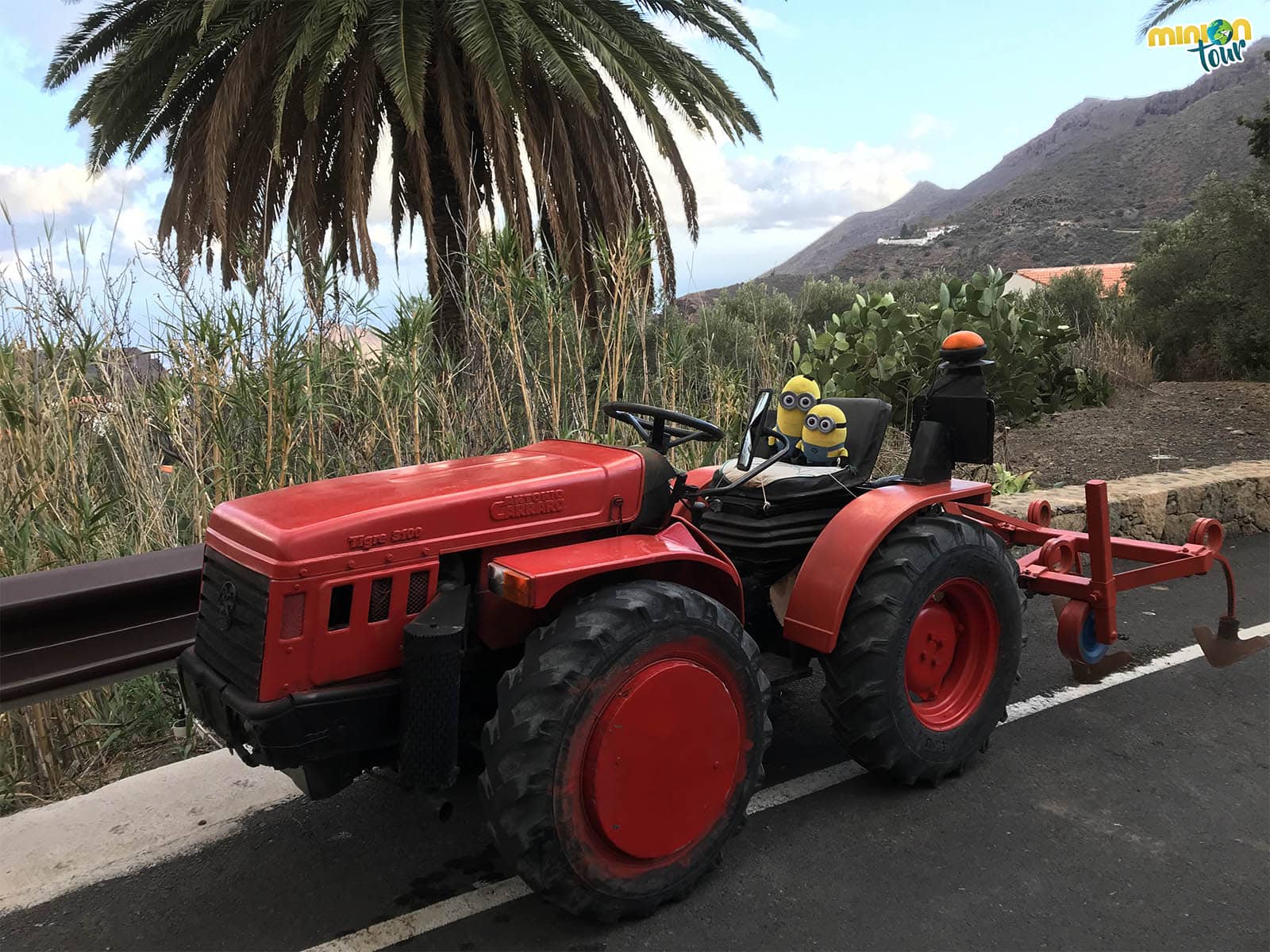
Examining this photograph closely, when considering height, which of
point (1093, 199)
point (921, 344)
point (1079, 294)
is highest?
point (1093, 199)

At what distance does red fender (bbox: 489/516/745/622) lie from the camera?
2.19 meters

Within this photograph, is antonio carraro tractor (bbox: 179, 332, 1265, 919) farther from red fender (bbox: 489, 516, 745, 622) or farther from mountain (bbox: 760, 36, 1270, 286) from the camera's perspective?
mountain (bbox: 760, 36, 1270, 286)

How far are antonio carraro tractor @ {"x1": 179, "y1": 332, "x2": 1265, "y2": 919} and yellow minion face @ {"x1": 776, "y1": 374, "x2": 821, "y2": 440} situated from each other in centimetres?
28

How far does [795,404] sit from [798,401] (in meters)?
0.02

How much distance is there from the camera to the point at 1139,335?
53.6 ft

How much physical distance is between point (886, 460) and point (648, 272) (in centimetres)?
278

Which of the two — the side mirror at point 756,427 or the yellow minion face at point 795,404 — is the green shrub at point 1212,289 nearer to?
the yellow minion face at point 795,404

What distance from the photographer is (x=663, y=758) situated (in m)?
2.30

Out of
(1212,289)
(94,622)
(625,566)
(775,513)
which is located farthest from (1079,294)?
(94,622)

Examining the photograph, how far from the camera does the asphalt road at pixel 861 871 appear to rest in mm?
2295

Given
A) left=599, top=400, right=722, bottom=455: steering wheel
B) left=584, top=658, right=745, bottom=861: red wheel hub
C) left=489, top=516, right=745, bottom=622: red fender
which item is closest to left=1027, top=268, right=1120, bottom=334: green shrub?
left=599, top=400, right=722, bottom=455: steering wheel

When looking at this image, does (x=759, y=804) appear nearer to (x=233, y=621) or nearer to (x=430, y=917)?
(x=430, y=917)

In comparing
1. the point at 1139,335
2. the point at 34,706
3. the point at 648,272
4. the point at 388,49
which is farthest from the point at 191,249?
the point at 1139,335

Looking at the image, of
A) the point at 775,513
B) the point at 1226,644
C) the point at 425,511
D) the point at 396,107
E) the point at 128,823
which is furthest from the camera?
the point at 396,107
